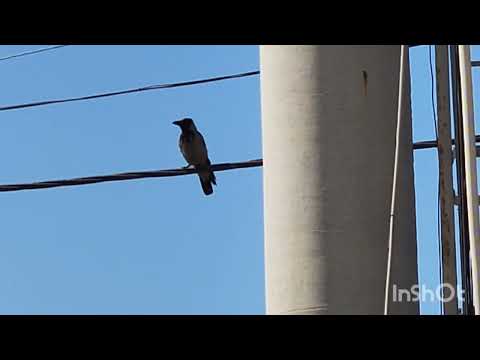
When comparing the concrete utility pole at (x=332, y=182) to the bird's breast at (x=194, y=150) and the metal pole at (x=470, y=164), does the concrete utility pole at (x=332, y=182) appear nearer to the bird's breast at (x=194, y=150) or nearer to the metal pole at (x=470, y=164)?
the metal pole at (x=470, y=164)

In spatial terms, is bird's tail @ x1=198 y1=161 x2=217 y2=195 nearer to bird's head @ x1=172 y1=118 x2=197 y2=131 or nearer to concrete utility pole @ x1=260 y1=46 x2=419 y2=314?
bird's head @ x1=172 y1=118 x2=197 y2=131

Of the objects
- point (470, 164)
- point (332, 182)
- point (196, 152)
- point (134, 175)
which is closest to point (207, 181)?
point (196, 152)

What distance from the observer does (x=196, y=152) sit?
13883mm

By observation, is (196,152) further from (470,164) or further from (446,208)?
(470,164)

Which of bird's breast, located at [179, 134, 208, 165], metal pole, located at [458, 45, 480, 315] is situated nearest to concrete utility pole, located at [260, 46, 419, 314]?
metal pole, located at [458, 45, 480, 315]

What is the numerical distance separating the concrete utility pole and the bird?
9039 millimetres

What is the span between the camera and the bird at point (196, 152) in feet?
45.2

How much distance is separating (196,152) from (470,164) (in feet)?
33.4

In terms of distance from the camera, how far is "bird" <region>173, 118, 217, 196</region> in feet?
45.2

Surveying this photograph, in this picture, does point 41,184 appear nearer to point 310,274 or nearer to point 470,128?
point 310,274
